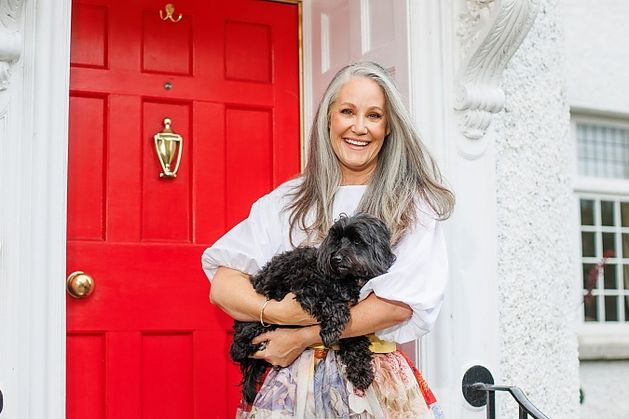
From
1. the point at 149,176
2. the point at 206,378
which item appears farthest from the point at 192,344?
the point at 149,176

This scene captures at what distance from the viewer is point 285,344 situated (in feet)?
9.98

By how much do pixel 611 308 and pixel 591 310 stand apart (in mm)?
182

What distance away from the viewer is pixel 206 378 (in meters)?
4.01

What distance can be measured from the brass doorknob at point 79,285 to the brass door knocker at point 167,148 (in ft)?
1.89

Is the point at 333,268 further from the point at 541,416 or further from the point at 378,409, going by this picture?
the point at 541,416

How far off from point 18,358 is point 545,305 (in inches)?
91.9

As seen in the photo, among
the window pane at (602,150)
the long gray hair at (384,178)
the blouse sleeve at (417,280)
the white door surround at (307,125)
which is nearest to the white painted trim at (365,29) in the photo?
the white door surround at (307,125)

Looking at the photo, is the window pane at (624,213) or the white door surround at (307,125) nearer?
the white door surround at (307,125)

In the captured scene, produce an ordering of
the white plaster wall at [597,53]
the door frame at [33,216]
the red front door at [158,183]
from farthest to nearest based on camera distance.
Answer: the white plaster wall at [597,53] → the red front door at [158,183] → the door frame at [33,216]

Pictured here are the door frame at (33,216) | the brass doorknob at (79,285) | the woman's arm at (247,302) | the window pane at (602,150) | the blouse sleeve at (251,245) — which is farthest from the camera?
the window pane at (602,150)

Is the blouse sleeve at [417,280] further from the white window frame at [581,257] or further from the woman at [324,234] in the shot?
the white window frame at [581,257]

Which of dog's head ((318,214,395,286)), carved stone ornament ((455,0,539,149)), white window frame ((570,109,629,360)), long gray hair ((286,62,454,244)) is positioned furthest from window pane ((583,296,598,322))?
dog's head ((318,214,395,286))

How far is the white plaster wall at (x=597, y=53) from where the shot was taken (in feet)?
20.6

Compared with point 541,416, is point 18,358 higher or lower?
higher
